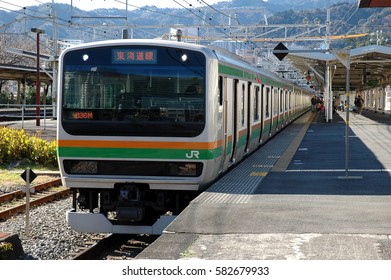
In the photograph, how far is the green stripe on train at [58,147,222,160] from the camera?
940 cm

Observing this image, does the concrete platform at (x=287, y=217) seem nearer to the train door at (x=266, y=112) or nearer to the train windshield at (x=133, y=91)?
the train windshield at (x=133, y=91)

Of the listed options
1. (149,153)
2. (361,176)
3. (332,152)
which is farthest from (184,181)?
(332,152)

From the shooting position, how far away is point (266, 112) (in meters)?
18.1

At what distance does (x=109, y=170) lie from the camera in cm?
959

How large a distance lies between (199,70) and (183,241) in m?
3.16

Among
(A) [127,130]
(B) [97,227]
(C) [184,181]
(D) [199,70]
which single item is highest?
(D) [199,70]

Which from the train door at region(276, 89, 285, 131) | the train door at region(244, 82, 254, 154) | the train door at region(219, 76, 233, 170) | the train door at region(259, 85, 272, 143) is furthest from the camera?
the train door at region(276, 89, 285, 131)

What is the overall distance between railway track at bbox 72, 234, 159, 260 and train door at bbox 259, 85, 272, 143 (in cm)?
700

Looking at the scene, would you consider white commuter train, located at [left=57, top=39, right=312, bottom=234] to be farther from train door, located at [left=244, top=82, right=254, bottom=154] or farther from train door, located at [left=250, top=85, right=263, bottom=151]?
train door, located at [left=250, top=85, right=263, bottom=151]

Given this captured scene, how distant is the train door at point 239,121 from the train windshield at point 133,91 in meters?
2.61

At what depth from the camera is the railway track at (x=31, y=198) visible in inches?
479

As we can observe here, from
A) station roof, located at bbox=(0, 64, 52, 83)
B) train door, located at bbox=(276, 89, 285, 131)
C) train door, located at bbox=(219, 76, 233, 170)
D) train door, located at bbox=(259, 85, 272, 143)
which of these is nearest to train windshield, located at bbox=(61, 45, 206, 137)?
train door, located at bbox=(219, 76, 233, 170)

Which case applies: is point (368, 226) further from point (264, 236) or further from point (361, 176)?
point (361, 176)

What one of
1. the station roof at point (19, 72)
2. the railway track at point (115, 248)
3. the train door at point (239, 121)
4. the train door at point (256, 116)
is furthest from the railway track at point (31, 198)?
the station roof at point (19, 72)
